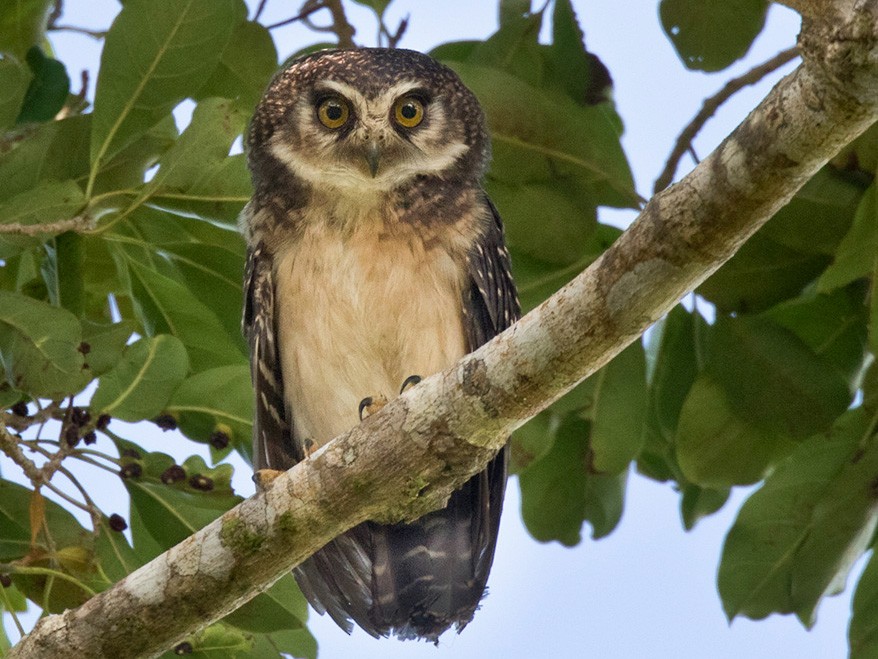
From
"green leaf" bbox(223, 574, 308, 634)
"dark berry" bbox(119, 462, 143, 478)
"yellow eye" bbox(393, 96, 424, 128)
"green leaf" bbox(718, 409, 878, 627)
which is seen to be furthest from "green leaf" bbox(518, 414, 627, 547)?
"dark berry" bbox(119, 462, 143, 478)

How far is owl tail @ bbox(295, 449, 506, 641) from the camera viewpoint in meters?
3.92

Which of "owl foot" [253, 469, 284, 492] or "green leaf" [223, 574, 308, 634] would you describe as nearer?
"owl foot" [253, 469, 284, 492]

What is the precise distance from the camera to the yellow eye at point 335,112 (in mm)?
4355

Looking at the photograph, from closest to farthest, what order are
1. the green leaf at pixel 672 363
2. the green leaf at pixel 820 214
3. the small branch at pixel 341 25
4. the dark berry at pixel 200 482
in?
the dark berry at pixel 200 482 → the green leaf at pixel 820 214 → the green leaf at pixel 672 363 → the small branch at pixel 341 25

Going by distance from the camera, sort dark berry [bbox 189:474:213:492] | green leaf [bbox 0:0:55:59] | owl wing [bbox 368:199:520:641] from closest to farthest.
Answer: dark berry [bbox 189:474:213:492]
owl wing [bbox 368:199:520:641]
green leaf [bbox 0:0:55:59]

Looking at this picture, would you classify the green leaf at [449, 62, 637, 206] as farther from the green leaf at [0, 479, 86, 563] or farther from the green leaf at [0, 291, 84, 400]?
the green leaf at [0, 479, 86, 563]

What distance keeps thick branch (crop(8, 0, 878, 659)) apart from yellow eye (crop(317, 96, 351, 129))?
4.88 ft

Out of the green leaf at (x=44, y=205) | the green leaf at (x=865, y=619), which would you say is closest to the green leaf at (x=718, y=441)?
the green leaf at (x=865, y=619)

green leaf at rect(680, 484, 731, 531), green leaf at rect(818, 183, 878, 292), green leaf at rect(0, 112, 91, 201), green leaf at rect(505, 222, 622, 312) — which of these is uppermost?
green leaf at rect(0, 112, 91, 201)

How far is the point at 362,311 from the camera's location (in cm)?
395

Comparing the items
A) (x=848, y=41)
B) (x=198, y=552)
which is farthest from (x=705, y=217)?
(x=198, y=552)

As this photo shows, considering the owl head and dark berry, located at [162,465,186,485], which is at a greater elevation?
the owl head

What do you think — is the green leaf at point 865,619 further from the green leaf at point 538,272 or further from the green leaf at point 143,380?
the green leaf at point 143,380

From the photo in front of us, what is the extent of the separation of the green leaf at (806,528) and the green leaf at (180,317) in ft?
5.94
